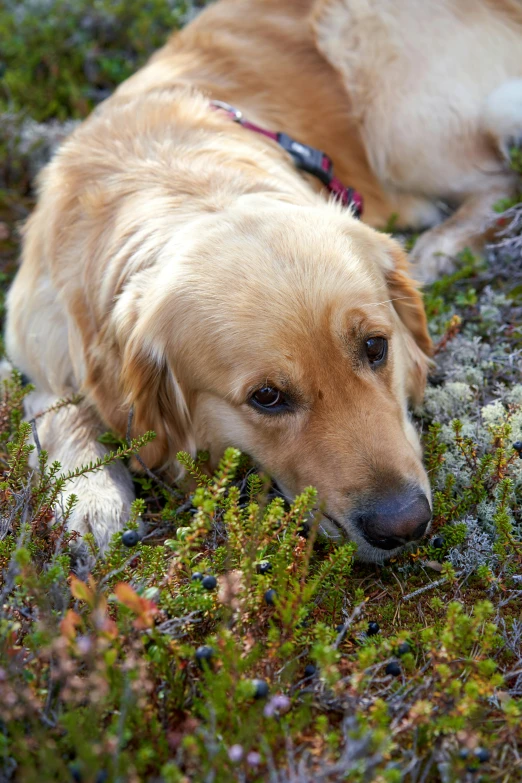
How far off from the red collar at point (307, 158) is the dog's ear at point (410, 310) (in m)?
0.63

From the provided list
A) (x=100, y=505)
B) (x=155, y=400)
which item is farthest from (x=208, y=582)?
(x=155, y=400)

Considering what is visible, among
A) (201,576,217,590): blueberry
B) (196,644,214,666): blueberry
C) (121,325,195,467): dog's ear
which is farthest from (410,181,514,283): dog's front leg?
(196,644,214,666): blueberry

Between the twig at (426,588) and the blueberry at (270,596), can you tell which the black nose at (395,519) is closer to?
the twig at (426,588)

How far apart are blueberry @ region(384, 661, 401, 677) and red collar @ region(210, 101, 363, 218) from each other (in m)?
2.24

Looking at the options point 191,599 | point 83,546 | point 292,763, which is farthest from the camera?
point 83,546

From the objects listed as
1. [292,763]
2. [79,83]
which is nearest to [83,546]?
[292,763]

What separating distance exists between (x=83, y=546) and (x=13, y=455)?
446mm

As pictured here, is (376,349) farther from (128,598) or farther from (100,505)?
(128,598)

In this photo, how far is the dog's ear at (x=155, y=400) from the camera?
9.05 feet

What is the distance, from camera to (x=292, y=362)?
94.7 inches

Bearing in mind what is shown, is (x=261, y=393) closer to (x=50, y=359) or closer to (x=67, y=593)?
(x=67, y=593)

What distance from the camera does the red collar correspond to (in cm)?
360

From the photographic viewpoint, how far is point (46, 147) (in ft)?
15.9

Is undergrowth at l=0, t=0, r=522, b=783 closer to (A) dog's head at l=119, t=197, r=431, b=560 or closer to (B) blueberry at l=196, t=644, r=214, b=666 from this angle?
(B) blueberry at l=196, t=644, r=214, b=666
